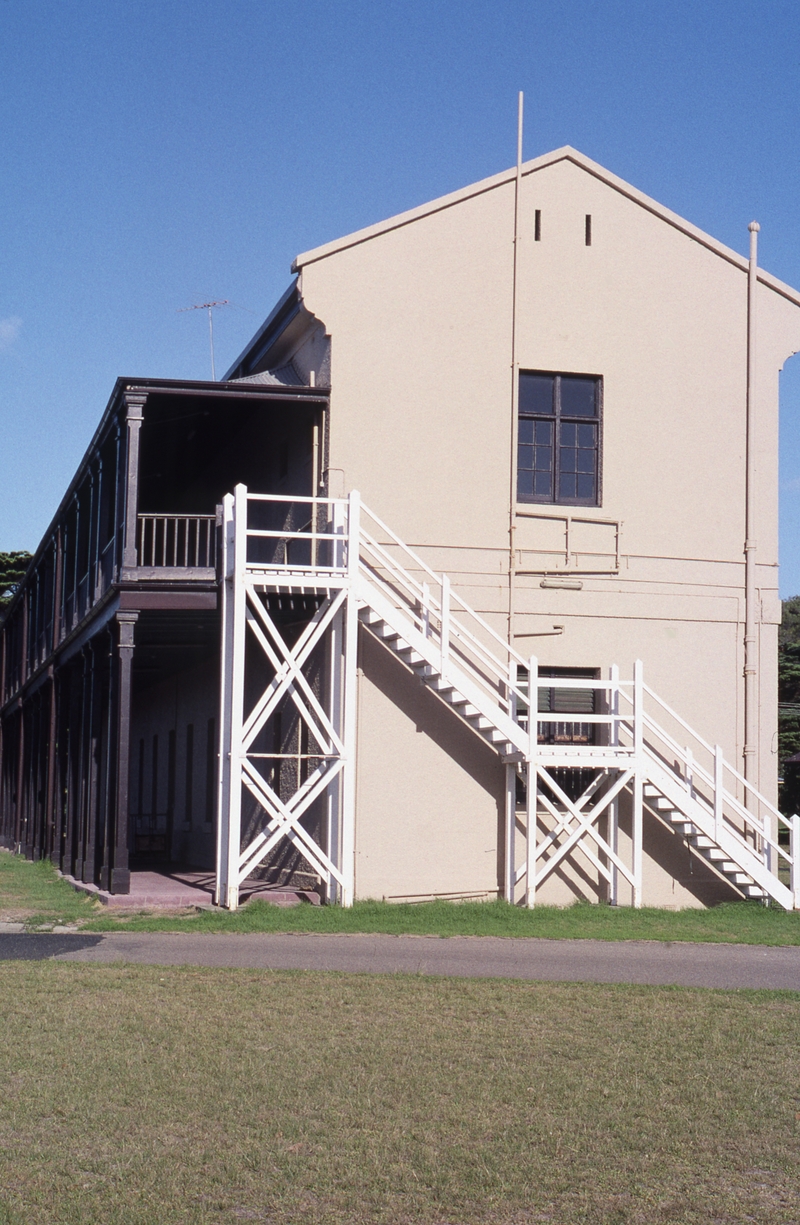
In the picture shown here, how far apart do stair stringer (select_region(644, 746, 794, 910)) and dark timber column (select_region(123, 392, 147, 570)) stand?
6489mm

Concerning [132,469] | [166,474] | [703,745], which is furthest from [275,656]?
[166,474]

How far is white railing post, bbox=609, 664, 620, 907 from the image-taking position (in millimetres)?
16969

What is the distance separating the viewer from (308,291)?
689 inches

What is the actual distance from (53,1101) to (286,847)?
442 inches

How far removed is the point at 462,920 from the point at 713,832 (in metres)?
3.54

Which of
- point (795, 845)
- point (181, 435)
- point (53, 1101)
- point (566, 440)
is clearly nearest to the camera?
point (53, 1101)

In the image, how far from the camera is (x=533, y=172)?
18453 millimetres

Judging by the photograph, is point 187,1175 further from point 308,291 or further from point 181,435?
point 181,435

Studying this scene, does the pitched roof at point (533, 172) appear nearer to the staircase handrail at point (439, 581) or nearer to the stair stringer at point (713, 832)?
the staircase handrail at point (439, 581)

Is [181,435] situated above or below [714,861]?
above

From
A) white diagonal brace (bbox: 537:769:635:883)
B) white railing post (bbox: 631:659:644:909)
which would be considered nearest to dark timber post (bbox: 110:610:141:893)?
white diagonal brace (bbox: 537:769:635:883)

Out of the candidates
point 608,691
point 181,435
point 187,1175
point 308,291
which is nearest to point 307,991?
point 187,1175

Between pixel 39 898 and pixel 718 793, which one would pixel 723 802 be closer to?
pixel 718 793

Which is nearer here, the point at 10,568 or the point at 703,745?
the point at 703,745
